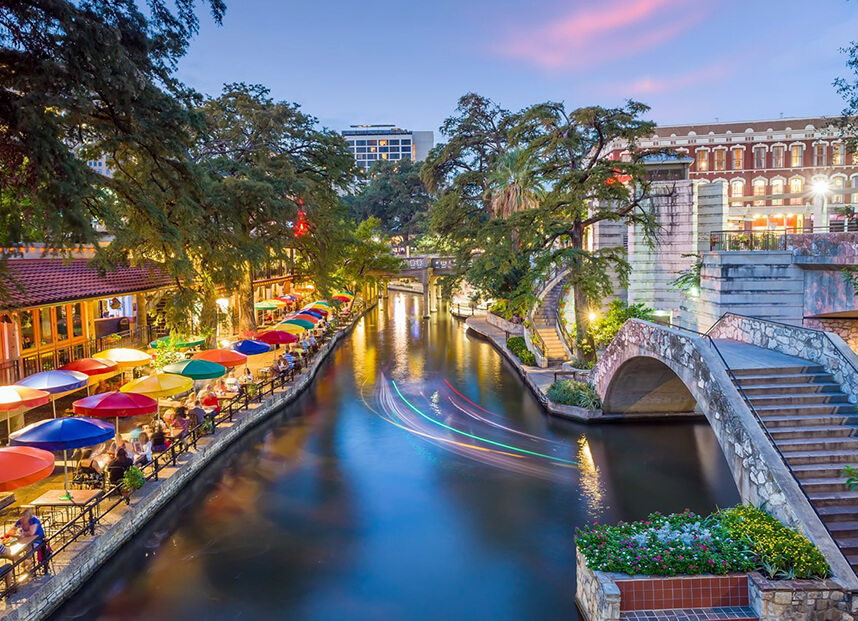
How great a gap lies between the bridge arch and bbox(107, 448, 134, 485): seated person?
14942mm

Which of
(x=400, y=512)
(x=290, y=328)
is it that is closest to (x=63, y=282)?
(x=290, y=328)

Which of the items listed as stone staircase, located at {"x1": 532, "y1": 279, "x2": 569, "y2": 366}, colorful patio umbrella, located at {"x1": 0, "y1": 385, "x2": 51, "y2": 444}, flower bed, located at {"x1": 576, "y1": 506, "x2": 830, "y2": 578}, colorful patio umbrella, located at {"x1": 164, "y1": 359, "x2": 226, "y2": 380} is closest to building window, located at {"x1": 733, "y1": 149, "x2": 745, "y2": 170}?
stone staircase, located at {"x1": 532, "y1": 279, "x2": 569, "y2": 366}

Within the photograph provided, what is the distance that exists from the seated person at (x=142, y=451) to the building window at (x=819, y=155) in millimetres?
62371

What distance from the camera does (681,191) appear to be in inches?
1153

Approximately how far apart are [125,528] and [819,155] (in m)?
64.3

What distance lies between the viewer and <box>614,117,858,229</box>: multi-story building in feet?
184

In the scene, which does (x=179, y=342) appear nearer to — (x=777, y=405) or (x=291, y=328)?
(x=291, y=328)

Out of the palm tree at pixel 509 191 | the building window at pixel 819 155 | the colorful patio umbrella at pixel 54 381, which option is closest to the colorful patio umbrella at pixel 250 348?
the colorful patio umbrella at pixel 54 381

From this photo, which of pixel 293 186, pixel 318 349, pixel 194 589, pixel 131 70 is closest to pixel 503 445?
pixel 194 589

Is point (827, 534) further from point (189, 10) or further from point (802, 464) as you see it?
point (189, 10)

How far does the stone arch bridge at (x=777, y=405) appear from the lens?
1030 cm

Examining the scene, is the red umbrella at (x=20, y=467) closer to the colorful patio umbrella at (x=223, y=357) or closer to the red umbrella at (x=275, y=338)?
the colorful patio umbrella at (x=223, y=357)

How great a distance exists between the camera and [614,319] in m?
29.6

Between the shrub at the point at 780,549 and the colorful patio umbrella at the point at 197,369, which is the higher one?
the colorful patio umbrella at the point at 197,369
